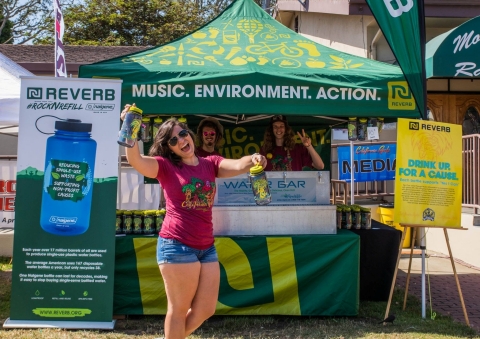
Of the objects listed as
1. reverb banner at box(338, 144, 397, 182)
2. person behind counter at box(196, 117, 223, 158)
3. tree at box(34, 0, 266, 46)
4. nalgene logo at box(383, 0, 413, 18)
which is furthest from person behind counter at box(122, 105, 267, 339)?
tree at box(34, 0, 266, 46)

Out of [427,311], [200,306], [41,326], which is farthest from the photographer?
[427,311]

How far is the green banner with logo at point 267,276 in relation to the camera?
506 cm

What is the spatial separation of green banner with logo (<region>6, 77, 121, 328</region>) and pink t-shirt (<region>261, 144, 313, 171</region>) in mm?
1808

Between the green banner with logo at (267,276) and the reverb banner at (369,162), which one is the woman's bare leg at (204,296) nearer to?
the green banner with logo at (267,276)

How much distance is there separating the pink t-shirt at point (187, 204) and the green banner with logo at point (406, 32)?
7.48ft

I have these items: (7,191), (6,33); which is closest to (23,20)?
(6,33)

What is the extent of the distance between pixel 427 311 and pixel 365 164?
4.88 m

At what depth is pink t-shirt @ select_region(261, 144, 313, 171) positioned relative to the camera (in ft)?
19.7

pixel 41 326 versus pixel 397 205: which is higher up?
pixel 397 205

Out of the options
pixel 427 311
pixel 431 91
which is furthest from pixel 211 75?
pixel 431 91

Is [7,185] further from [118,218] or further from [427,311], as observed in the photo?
[427,311]

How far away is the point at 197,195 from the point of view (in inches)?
144

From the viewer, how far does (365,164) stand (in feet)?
33.4

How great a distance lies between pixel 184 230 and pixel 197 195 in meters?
0.24
